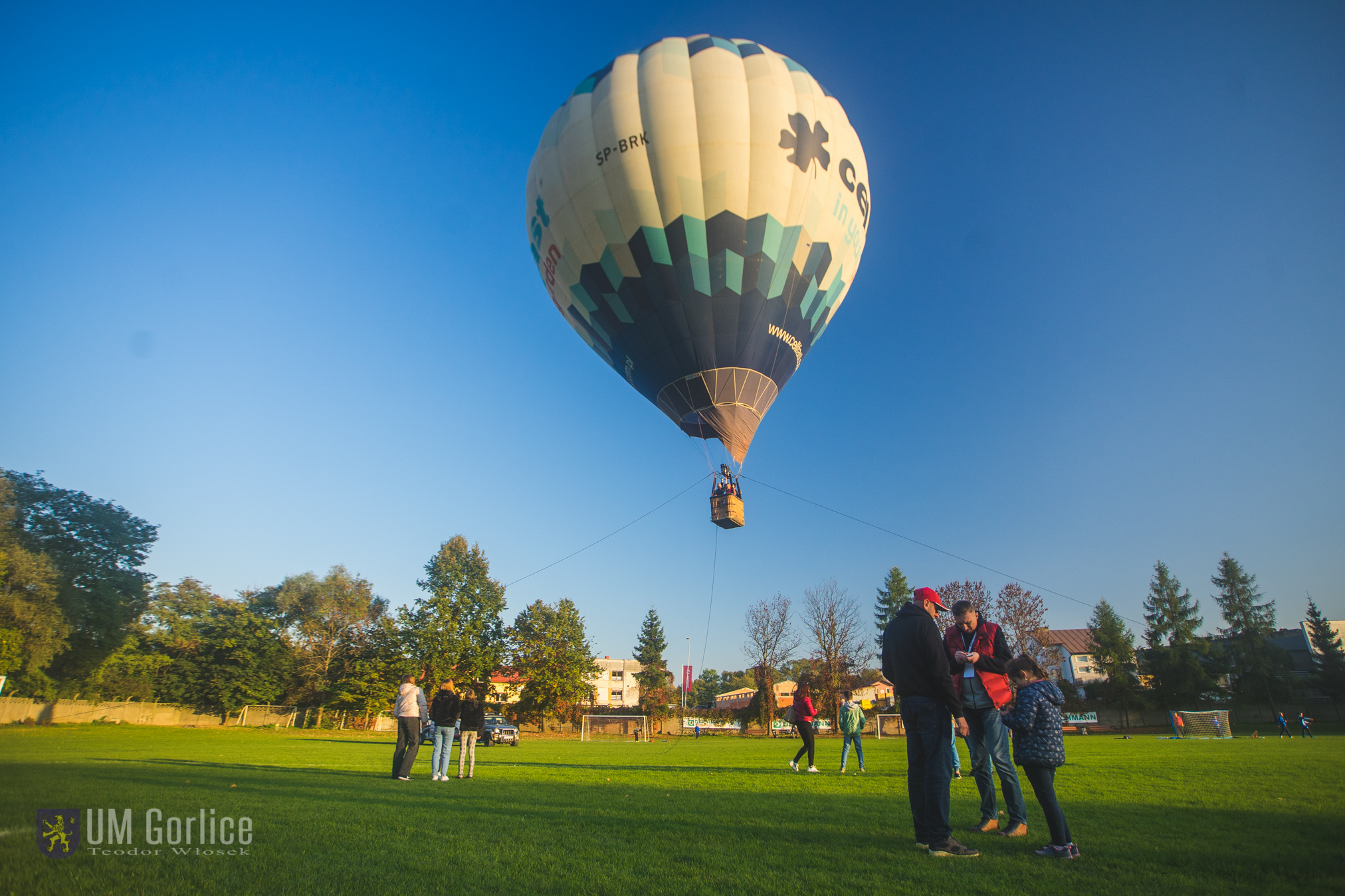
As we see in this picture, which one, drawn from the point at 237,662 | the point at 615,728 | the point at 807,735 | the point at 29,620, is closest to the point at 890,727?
the point at 615,728

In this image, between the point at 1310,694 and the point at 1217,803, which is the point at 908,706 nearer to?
the point at 1217,803

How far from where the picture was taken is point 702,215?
50.6 ft

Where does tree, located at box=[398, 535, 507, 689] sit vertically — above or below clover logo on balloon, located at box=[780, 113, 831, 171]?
below

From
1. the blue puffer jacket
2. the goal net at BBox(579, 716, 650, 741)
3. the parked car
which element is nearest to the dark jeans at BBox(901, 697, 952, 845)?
the blue puffer jacket

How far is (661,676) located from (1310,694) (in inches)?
2479

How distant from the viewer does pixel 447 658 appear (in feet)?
150

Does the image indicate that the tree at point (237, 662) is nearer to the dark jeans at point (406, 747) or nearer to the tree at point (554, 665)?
the tree at point (554, 665)

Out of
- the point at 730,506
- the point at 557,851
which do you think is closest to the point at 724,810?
the point at 557,851

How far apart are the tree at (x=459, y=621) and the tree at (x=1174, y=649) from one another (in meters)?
53.9

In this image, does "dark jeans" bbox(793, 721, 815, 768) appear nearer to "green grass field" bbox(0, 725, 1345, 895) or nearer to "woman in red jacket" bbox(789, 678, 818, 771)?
"woman in red jacket" bbox(789, 678, 818, 771)

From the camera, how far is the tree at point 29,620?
24016mm

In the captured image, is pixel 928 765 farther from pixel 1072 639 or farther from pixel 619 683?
pixel 619 683

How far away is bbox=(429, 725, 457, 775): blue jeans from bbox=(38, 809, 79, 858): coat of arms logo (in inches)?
201

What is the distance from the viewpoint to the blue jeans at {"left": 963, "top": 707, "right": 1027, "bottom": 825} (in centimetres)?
476
